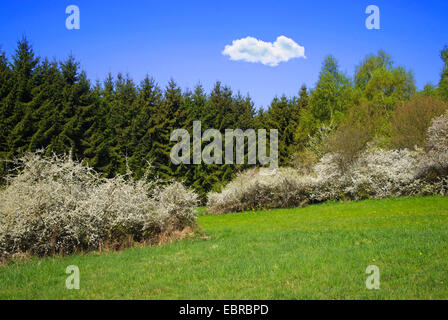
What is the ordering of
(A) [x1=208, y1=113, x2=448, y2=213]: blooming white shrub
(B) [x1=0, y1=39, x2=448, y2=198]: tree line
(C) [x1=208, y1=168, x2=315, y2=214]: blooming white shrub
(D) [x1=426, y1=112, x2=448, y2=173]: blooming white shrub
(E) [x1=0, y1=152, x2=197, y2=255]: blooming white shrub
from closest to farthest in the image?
1. (E) [x1=0, y1=152, x2=197, y2=255]: blooming white shrub
2. (D) [x1=426, y1=112, x2=448, y2=173]: blooming white shrub
3. (A) [x1=208, y1=113, x2=448, y2=213]: blooming white shrub
4. (C) [x1=208, y1=168, x2=315, y2=214]: blooming white shrub
5. (B) [x1=0, y1=39, x2=448, y2=198]: tree line

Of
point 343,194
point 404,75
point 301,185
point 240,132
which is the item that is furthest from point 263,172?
point 404,75

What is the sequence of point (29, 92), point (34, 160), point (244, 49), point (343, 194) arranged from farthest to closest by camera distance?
1. point (244, 49)
2. point (29, 92)
3. point (343, 194)
4. point (34, 160)

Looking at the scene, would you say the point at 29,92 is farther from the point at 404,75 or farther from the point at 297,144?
the point at 404,75

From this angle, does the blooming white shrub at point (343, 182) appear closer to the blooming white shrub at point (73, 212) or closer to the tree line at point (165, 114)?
the tree line at point (165, 114)

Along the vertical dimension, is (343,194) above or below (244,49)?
below

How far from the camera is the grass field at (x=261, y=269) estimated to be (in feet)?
18.8

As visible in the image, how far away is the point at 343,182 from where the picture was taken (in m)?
22.8

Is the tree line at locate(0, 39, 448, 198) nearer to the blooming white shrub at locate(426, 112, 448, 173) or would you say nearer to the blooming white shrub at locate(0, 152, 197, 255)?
the blooming white shrub at locate(426, 112, 448, 173)

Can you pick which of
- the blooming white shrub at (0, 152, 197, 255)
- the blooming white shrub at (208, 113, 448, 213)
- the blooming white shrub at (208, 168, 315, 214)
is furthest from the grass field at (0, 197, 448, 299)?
the blooming white shrub at (208, 168, 315, 214)

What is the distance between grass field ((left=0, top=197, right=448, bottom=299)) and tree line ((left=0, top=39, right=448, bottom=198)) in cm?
1562

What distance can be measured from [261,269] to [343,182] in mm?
17316

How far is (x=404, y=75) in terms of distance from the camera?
34281 millimetres

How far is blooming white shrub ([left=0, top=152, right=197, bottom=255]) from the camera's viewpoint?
920 centimetres
